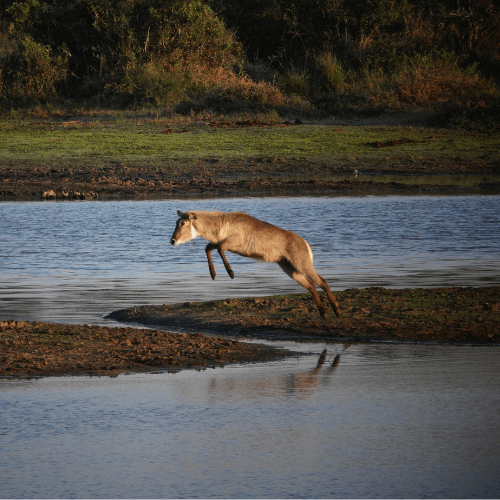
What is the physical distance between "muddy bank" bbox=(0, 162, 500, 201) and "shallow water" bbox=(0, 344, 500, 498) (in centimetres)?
1662

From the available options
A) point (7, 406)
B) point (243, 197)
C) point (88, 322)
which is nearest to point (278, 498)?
point (7, 406)

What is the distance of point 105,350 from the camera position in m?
8.68

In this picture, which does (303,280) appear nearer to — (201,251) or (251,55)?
(201,251)

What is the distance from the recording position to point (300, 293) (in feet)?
39.2

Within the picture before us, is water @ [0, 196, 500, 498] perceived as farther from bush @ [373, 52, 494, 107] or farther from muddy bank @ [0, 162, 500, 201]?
bush @ [373, 52, 494, 107]

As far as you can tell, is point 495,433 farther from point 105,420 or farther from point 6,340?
point 6,340

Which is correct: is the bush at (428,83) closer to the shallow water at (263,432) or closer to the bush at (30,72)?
the bush at (30,72)

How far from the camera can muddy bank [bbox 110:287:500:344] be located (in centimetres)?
967

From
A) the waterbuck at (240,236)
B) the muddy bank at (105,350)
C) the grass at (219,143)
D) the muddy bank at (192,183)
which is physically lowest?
the muddy bank at (192,183)

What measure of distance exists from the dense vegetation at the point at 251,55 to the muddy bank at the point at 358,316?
73.9 feet

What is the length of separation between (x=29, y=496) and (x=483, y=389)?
3685 mm

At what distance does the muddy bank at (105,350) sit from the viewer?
814cm

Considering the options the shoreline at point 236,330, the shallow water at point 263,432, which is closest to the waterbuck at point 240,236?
the shoreline at point 236,330

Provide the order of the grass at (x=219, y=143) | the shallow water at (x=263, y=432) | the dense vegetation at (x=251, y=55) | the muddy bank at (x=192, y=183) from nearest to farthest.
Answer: the shallow water at (x=263, y=432)
the muddy bank at (x=192, y=183)
the grass at (x=219, y=143)
the dense vegetation at (x=251, y=55)
